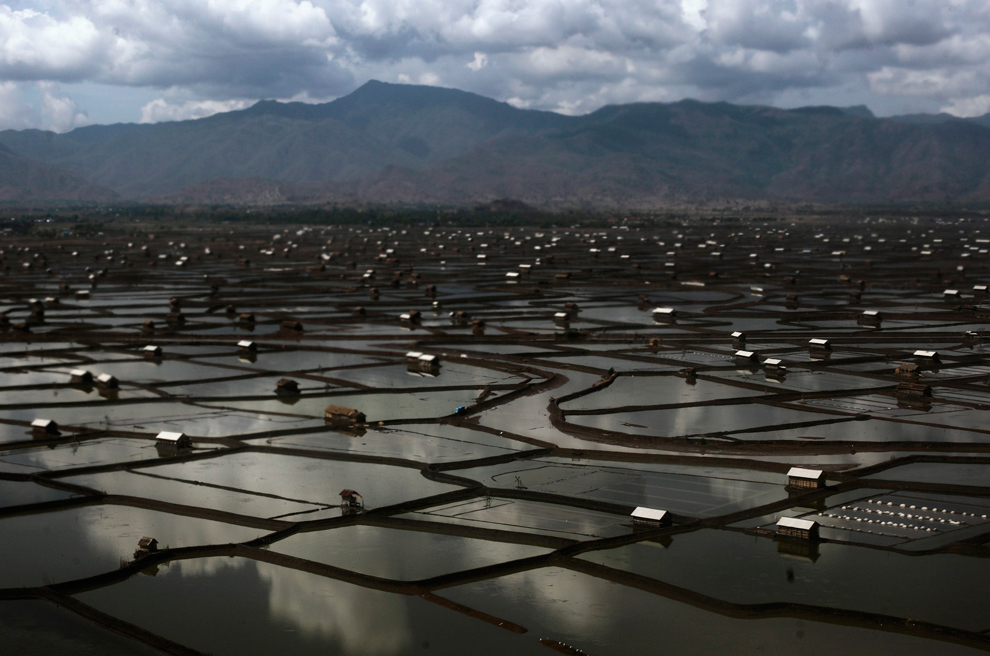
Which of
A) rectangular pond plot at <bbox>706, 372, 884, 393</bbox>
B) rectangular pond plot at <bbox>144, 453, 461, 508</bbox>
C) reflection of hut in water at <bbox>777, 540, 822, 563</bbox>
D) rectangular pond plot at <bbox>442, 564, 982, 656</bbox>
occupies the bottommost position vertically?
rectangular pond plot at <bbox>144, 453, 461, 508</bbox>

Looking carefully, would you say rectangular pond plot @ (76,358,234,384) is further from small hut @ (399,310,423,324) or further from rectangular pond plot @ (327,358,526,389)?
small hut @ (399,310,423,324)

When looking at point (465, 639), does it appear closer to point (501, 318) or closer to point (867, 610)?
point (867, 610)

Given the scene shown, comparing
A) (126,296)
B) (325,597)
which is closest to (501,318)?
(126,296)

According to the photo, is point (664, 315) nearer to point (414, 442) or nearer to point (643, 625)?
point (414, 442)

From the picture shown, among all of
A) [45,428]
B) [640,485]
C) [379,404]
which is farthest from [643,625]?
[45,428]

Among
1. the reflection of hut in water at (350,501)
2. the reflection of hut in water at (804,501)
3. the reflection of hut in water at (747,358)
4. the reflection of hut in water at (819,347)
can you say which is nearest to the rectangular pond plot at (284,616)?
the reflection of hut in water at (350,501)

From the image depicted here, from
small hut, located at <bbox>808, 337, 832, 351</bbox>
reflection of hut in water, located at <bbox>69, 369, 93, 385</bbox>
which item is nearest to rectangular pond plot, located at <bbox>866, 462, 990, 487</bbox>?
small hut, located at <bbox>808, 337, 832, 351</bbox>
